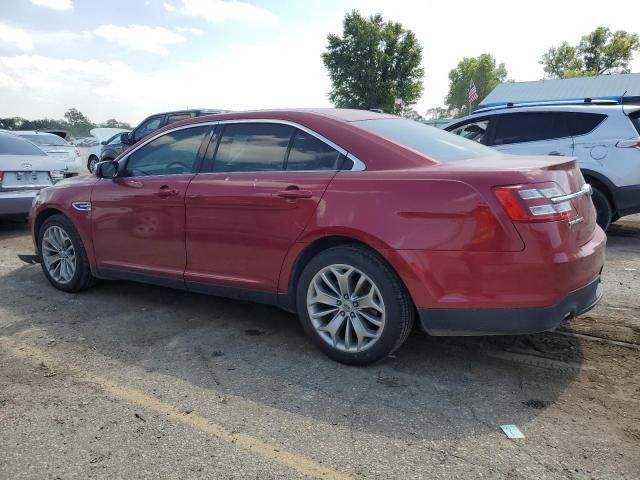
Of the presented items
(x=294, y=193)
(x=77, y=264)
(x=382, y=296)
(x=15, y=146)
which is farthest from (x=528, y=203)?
(x=15, y=146)

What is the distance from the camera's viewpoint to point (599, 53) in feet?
222

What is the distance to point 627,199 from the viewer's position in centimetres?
639

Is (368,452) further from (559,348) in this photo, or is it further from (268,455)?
(559,348)

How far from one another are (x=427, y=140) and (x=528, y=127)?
4.41m

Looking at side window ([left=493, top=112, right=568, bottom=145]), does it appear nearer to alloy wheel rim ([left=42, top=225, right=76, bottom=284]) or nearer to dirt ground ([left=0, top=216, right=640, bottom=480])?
dirt ground ([left=0, top=216, right=640, bottom=480])

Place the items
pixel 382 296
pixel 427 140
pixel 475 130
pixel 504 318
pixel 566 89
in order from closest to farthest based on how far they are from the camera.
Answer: pixel 504 318, pixel 382 296, pixel 427 140, pixel 475 130, pixel 566 89

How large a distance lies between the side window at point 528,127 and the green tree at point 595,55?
65913 mm

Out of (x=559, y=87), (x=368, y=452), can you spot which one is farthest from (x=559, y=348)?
(x=559, y=87)

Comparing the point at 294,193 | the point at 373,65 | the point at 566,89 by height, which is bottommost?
the point at 294,193

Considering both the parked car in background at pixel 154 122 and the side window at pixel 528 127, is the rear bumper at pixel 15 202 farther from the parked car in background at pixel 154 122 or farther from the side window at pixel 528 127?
the side window at pixel 528 127

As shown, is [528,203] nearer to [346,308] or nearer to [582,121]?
[346,308]

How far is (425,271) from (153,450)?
1.65 metres

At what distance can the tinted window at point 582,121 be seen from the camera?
6.71 metres

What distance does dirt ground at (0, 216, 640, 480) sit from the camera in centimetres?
237
